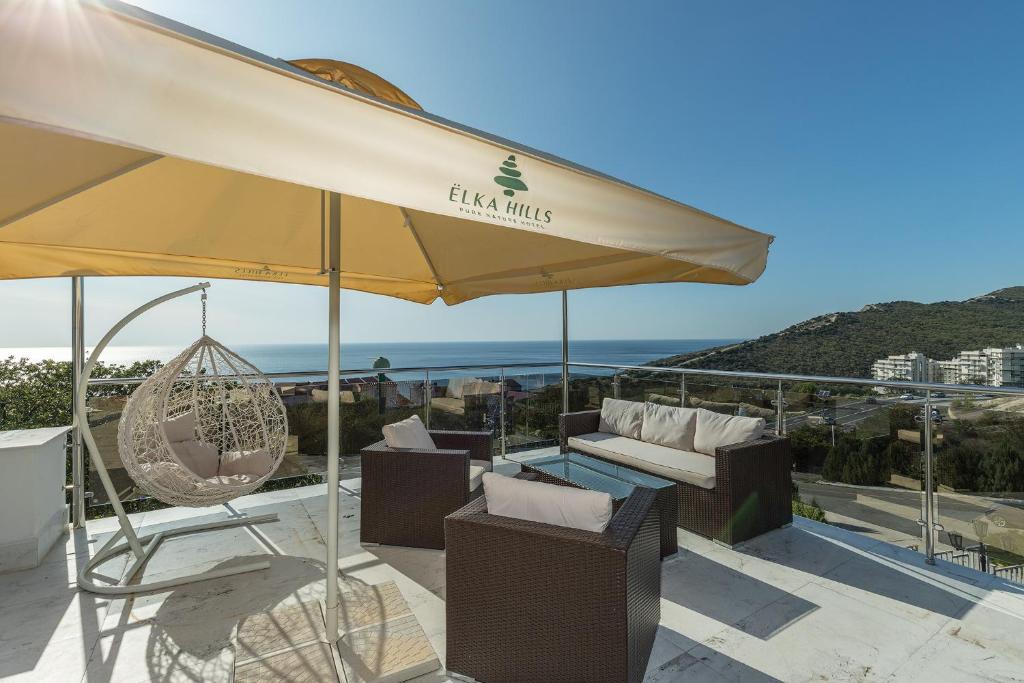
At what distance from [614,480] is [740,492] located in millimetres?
829

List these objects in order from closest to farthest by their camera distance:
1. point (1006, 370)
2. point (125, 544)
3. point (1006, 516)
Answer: point (1006, 516)
point (125, 544)
point (1006, 370)

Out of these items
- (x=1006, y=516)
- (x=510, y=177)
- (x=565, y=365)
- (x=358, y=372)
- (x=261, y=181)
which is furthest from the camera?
(x=565, y=365)

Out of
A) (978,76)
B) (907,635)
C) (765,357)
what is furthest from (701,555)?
(978,76)

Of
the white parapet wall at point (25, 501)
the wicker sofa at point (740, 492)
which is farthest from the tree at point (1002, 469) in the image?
the white parapet wall at point (25, 501)

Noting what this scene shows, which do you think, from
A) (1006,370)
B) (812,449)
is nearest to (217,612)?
(812,449)

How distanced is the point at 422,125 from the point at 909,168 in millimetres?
33916

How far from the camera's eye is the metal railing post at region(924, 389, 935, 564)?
125 inches

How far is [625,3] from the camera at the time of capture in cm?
764

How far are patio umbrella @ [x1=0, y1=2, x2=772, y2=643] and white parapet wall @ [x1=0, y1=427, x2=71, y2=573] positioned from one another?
1.25m

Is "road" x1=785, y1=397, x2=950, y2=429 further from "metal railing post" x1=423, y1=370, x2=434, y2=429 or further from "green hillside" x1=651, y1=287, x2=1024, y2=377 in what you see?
"green hillside" x1=651, y1=287, x2=1024, y2=377

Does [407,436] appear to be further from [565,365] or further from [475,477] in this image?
[565,365]

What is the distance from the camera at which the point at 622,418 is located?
481 centimetres

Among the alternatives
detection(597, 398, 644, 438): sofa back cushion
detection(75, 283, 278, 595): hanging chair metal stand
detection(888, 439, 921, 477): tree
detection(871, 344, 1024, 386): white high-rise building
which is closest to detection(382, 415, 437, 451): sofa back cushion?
A: detection(75, 283, 278, 595): hanging chair metal stand

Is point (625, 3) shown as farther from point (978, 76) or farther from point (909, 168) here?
point (909, 168)
